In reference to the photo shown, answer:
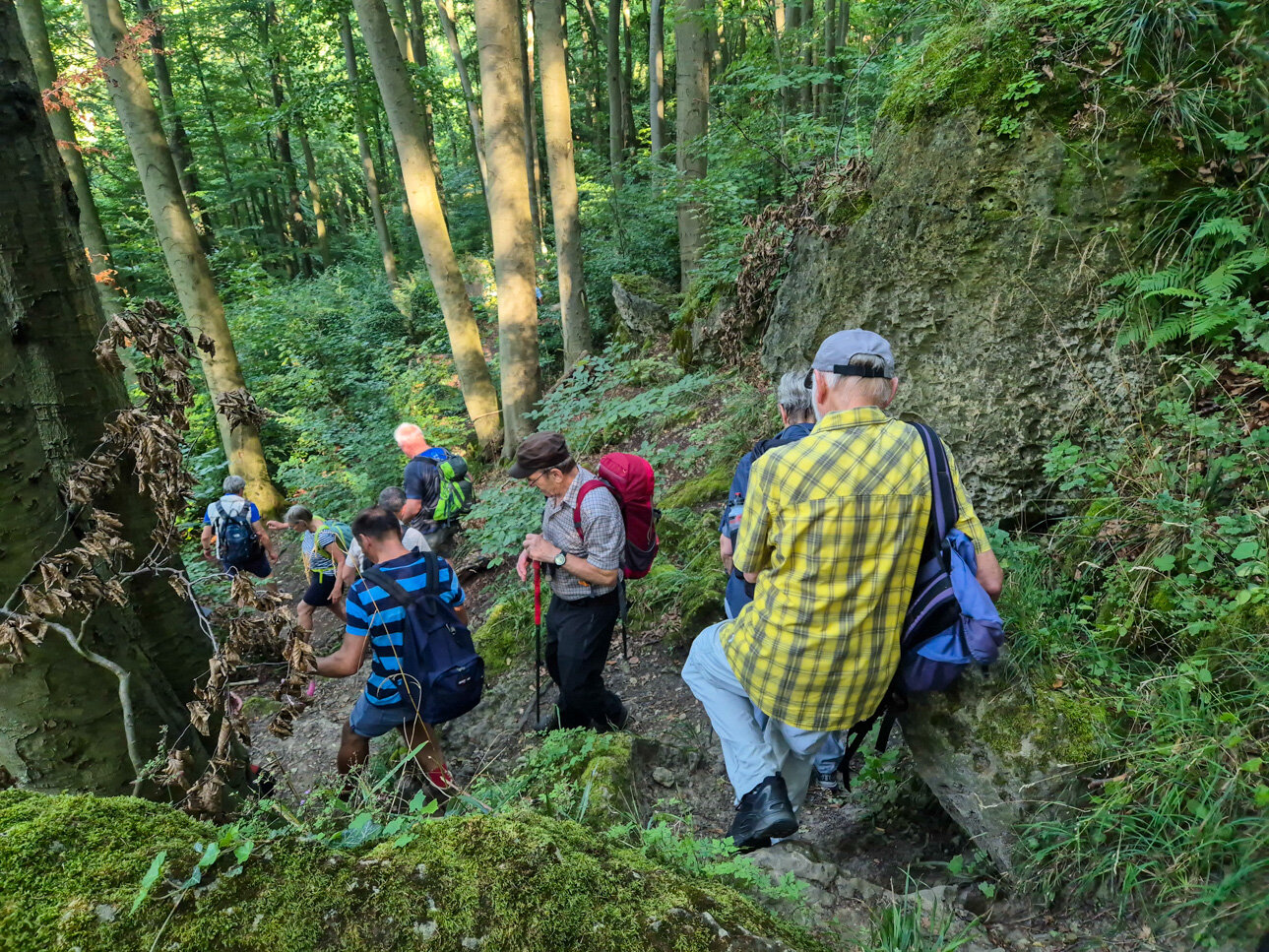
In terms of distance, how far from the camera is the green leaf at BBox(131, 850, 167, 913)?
3.82 feet

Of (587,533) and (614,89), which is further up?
(614,89)

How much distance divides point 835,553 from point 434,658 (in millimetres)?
2458

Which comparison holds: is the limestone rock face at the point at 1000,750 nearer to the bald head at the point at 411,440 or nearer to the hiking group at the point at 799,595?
the hiking group at the point at 799,595

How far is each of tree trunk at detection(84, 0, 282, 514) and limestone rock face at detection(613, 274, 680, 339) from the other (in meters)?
6.63

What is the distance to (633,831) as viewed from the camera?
8.59 feet

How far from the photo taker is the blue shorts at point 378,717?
3936mm

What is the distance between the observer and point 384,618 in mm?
3691

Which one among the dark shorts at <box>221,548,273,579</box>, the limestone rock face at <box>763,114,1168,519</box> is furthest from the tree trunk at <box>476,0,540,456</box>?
the limestone rock face at <box>763,114,1168,519</box>

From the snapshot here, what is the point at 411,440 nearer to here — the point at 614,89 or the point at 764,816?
the point at 764,816

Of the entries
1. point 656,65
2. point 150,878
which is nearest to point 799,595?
point 150,878

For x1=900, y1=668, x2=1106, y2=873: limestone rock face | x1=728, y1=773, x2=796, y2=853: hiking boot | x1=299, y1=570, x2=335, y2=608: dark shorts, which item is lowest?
x1=299, y1=570, x2=335, y2=608: dark shorts

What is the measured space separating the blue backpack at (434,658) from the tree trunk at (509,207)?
6.53 meters

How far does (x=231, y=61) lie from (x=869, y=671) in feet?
110

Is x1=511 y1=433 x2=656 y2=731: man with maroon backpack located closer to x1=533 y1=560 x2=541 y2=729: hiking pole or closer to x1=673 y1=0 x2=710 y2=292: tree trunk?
x1=533 y1=560 x2=541 y2=729: hiking pole
